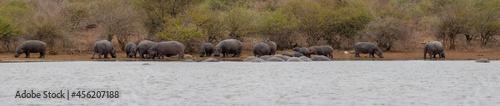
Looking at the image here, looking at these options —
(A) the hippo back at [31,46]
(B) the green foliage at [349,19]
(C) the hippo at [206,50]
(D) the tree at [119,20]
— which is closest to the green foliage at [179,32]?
(C) the hippo at [206,50]

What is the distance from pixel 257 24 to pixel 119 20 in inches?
541

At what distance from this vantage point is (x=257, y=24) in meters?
50.4

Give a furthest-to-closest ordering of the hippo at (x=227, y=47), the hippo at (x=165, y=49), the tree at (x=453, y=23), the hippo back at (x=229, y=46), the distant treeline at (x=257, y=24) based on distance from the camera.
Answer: the tree at (x=453, y=23), the distant treeline at (x=257, y=24), the hippo back at (x=229, y=46), the hippo at (x=227, y=47), the hippo at (x=165, y=49)

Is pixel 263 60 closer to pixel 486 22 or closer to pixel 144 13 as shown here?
pixel 144 13

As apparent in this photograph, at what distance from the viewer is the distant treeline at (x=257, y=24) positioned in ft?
150

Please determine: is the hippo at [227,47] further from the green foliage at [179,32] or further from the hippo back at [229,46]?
the green foliage at [179,32]

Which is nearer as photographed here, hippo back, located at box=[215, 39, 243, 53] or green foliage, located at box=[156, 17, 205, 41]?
hippo back, located at box=[215, 39, 243, 53]

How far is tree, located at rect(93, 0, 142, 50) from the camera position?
47156 millimetres

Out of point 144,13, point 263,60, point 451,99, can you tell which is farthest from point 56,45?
point 451,99

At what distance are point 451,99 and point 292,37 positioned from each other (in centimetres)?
4046

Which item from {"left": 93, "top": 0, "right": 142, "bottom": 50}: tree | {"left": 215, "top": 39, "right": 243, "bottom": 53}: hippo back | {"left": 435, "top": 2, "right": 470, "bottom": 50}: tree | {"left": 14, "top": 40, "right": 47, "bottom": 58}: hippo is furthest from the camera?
{"left": 435, "top": 2, "right": 470, "bottom": 50}: tree

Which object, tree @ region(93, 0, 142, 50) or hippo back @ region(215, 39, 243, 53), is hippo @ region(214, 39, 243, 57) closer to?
hippo back @ region(215, 39, 243, 53)

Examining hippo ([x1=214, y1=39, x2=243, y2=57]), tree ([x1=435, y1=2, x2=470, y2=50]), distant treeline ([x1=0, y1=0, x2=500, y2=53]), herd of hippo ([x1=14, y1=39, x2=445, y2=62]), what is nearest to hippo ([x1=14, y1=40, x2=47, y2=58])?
herd of hippo ([x1=14, y1=39, x2=445, y2=62])

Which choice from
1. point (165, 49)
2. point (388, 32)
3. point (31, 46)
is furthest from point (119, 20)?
point (388, 32)
